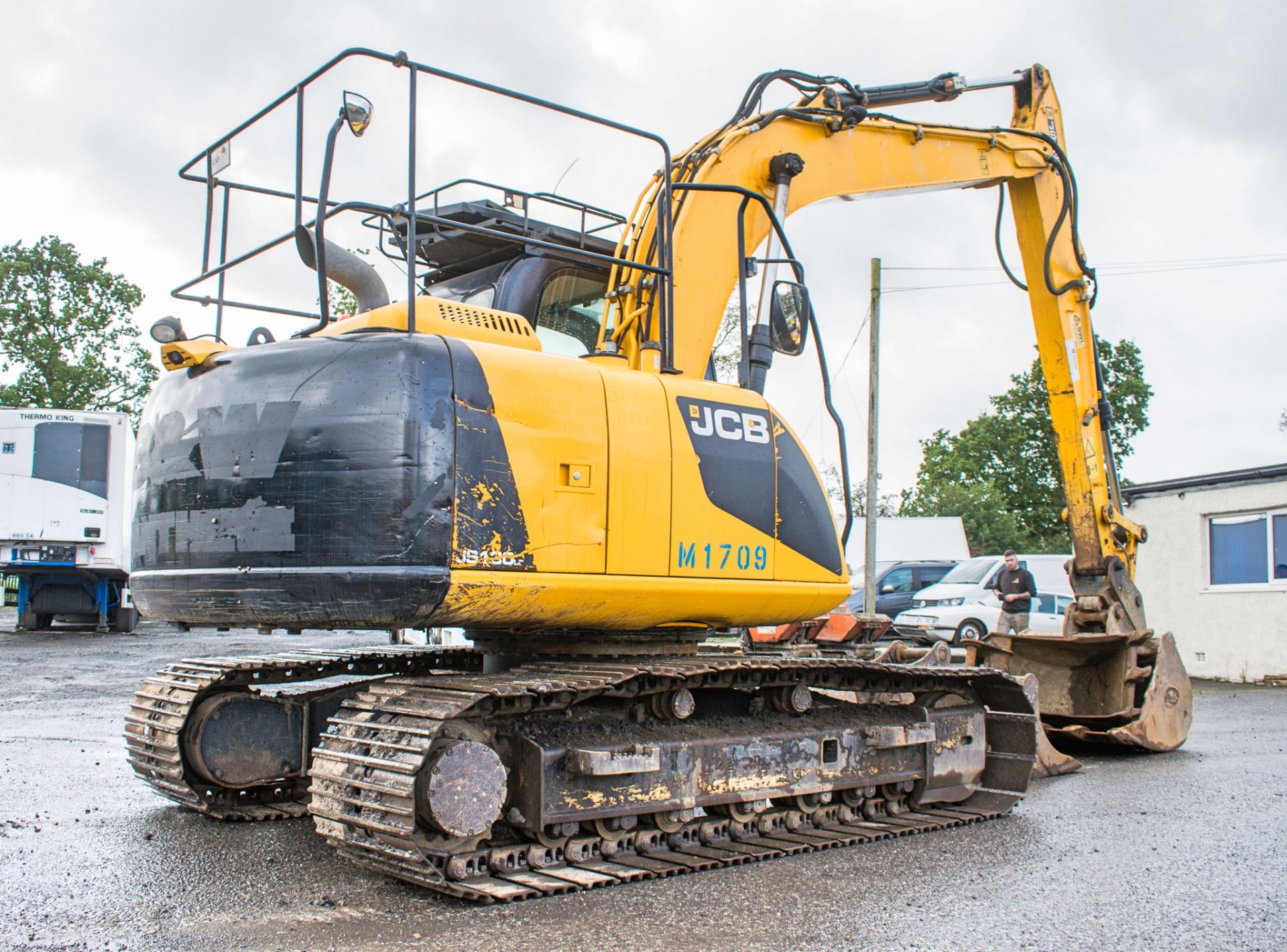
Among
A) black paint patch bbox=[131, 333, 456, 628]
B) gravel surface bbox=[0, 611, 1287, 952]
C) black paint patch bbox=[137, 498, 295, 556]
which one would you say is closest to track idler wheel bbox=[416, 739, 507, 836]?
gravel surface bbox=[0, 611, 1287, 952]

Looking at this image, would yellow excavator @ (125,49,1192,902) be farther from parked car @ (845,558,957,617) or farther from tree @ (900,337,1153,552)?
tree @ (900,337,1153,552)

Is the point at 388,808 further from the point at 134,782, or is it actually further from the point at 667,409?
the point at 134,782

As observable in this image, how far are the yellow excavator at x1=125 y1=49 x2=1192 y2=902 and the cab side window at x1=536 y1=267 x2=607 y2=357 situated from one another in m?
0.02

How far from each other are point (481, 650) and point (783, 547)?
165 centimetres

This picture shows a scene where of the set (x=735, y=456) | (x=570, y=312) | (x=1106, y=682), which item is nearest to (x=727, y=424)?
(x=735, y=456)

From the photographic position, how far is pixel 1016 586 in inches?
511

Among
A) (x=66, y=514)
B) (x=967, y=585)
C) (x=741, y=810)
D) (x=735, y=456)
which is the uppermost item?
(x=66, y=514)

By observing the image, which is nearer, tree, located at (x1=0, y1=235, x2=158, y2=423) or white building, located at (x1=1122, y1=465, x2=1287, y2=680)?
white building, located at (x1=1122, y1=465, x2=1287, y2=680)

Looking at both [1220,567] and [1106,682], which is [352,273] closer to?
[1106,682]

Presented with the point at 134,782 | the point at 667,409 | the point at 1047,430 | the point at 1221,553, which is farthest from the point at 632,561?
the point at 1047,430

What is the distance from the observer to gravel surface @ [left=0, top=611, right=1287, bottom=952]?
414 centimetres

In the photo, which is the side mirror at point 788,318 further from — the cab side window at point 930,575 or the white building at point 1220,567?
the cab side window at point 930,575

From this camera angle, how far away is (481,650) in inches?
234

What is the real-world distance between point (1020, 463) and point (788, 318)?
53.7m
